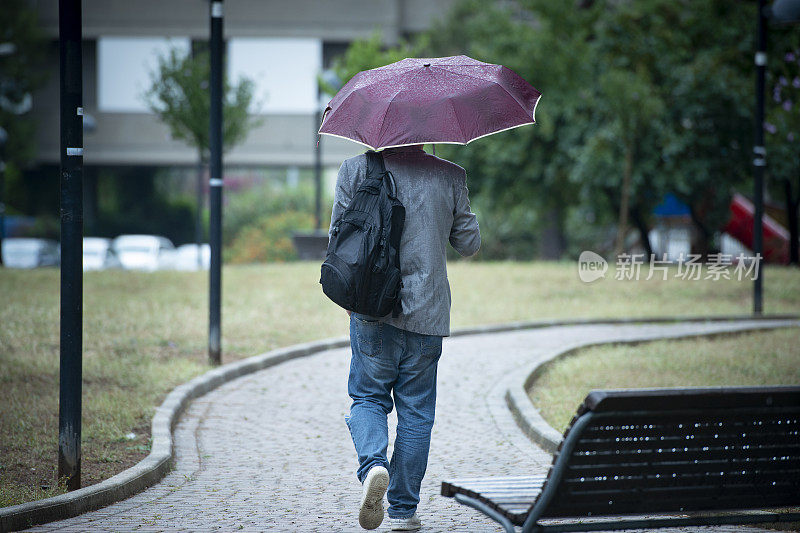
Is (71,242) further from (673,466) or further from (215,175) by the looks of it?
(215,175)

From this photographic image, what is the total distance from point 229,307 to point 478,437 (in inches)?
319

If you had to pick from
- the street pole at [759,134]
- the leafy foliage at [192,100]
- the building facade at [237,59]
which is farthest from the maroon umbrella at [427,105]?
the building facade at [237,59]

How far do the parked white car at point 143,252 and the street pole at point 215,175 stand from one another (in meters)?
26.1

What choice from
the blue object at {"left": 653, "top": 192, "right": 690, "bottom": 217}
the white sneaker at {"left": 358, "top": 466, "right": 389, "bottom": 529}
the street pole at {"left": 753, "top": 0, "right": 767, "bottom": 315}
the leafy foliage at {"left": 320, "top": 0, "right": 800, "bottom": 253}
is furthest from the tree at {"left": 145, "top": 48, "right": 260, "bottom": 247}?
the white sneaker at {"left": 358, "top": 466, "right": 389, "bottom": 529}

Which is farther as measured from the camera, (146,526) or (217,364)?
(217,364)

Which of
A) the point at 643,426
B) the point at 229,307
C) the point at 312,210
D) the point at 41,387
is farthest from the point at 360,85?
the point at 312,210

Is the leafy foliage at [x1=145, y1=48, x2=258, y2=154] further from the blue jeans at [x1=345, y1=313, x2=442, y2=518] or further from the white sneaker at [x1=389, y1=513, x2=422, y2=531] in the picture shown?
the white sneaker at [x1=389, y1=513, x2=422, y2=531]

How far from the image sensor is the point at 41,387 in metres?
8.42

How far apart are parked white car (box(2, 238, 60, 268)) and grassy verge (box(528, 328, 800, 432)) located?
26489mm

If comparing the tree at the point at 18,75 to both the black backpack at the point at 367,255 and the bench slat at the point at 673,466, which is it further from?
the bench slat at the point at 673,466

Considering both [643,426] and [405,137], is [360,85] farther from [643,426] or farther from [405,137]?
[643,426]

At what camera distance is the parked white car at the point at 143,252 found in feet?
118

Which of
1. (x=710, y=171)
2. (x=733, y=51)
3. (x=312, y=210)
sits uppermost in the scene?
(x=733, y=51)

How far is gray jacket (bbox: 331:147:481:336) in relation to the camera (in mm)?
4602
